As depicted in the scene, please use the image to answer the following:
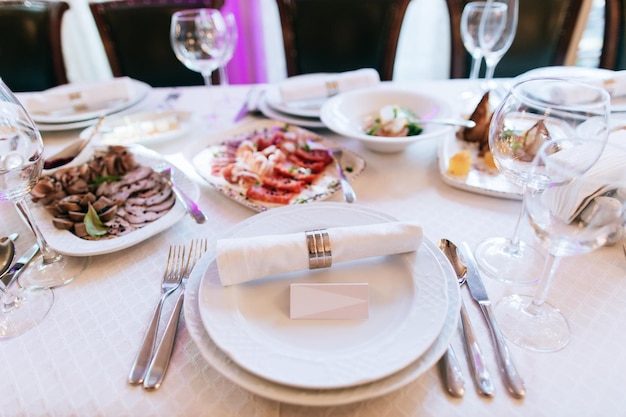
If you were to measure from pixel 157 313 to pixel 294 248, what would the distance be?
20cm

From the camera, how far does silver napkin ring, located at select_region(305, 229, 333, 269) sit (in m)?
0.54

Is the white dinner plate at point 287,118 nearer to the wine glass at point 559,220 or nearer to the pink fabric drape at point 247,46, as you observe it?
the wine glass at point 559,220

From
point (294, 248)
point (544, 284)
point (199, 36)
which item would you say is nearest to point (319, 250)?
point (294, 248)

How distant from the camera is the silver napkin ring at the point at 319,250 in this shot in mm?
544

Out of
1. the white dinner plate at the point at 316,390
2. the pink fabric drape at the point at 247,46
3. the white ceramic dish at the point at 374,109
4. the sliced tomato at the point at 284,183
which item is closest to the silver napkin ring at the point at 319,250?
the white dinner plate at the point at 316,390

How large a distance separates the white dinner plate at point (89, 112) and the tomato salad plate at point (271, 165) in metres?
0.36

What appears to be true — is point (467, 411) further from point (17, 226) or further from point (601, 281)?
point (17, 226)

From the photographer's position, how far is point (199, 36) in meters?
1.11

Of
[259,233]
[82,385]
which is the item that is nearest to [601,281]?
[259,233]

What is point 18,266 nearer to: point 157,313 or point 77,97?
point 157,313

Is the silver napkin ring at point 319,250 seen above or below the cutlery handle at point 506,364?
above

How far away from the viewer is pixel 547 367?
0.47 m

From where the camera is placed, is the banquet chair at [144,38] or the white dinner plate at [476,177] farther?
the banquet chair at [144,38]

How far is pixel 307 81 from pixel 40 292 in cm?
81
